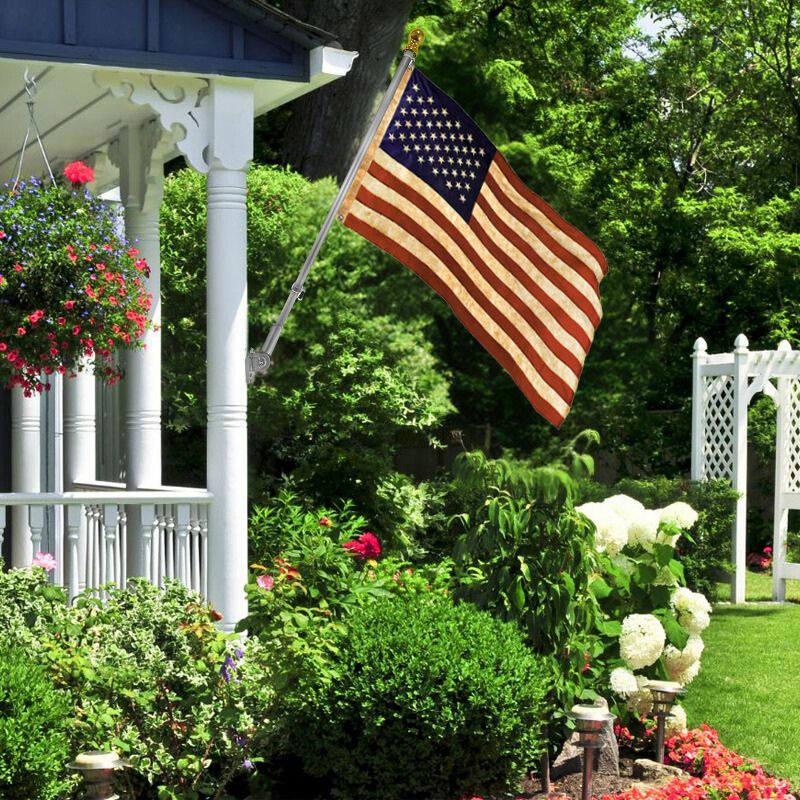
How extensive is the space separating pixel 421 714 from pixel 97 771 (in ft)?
4.23

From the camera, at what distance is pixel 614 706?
646 cm

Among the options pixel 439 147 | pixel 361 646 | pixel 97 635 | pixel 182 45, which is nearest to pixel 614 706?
pixel 361 646

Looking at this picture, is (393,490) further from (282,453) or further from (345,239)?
(345,239)

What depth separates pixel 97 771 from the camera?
4.82m

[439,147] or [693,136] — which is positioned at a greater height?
[693,136]

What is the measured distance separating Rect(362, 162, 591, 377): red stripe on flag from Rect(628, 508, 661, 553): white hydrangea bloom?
2.75 ft

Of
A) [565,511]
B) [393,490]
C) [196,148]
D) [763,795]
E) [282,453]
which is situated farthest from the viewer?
[282,453]

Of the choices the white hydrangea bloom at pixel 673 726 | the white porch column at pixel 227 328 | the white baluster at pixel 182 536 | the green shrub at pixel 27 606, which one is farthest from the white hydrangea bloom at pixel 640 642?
the green shrub at pixel 27 606

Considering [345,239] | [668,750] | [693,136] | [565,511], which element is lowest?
[668,750]

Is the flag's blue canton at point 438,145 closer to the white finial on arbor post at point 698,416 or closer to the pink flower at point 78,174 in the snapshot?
the pink flower at point 78,174

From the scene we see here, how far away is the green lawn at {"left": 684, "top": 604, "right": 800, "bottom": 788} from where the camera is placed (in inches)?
287

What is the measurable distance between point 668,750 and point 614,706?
33 centimetres

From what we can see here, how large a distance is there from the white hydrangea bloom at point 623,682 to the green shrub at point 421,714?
0.76m

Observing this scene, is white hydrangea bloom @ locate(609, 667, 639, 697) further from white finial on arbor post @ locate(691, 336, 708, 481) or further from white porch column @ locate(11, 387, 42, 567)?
white finial on arbor post @ locate(691, 336, 708, 481)
